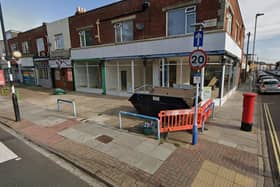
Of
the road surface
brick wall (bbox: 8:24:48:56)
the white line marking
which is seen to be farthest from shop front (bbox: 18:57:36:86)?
the road surface

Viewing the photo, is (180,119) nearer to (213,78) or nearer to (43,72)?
(213,78)

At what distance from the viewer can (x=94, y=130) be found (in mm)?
6020

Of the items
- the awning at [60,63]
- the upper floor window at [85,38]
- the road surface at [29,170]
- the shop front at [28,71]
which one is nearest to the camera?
the road surface at [29,170]

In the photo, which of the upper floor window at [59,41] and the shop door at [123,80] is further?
the upper floor window at [59,41]

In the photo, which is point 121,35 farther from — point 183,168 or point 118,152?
point 183,168

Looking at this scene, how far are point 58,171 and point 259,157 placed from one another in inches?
209

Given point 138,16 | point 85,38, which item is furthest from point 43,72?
point 138,16

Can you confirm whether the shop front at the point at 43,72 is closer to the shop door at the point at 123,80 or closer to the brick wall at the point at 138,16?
the brick wall at the point at 138,16

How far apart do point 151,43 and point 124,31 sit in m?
3.08

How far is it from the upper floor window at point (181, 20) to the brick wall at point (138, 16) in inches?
13.4

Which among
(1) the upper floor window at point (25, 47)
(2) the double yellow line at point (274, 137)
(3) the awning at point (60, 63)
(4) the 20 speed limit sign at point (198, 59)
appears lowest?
(2) the double yellow line at point (274, 137)

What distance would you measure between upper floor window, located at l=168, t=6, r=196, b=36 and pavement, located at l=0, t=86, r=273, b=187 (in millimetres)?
6001

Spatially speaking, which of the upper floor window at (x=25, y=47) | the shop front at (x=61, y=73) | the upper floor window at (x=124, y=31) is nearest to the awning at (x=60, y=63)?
the shop front at (x=61, y=73)

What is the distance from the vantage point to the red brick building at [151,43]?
8.77m
